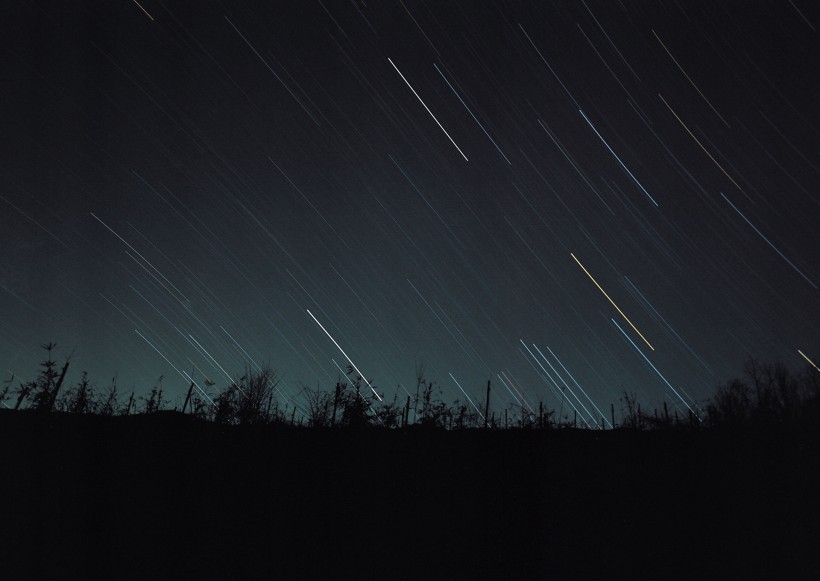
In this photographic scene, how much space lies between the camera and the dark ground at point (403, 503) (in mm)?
10328

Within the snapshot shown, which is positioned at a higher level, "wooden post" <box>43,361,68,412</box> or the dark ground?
"wooden post" <box>43,361,68,412</box>

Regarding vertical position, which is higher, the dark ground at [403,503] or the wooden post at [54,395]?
the wooden post at [54,395]

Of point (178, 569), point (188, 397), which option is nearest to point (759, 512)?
point (178, 569)

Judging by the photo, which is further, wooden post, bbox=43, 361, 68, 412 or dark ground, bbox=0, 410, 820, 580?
wooden post, bbox=43, 361, 68, 412

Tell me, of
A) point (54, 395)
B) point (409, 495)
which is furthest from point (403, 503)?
point (54, 395)

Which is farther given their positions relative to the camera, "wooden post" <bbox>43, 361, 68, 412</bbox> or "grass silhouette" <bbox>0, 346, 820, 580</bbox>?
"wooden post" <bbox>43, 361, 68, 412</bbox>

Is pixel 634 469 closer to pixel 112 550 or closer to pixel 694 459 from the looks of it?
pixel 694 459

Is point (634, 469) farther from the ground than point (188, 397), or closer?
closer

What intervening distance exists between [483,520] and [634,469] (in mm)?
4102

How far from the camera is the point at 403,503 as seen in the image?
479 inches

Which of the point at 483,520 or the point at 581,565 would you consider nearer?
the point at 581,565

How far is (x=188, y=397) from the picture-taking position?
16641 millimetres

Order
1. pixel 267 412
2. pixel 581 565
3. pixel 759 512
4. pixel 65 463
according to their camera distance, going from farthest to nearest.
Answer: pixel 267 412 → pixel 65 463 → pixel 759 512 → pixel 581 565

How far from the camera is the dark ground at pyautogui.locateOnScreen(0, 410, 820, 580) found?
407 inches
